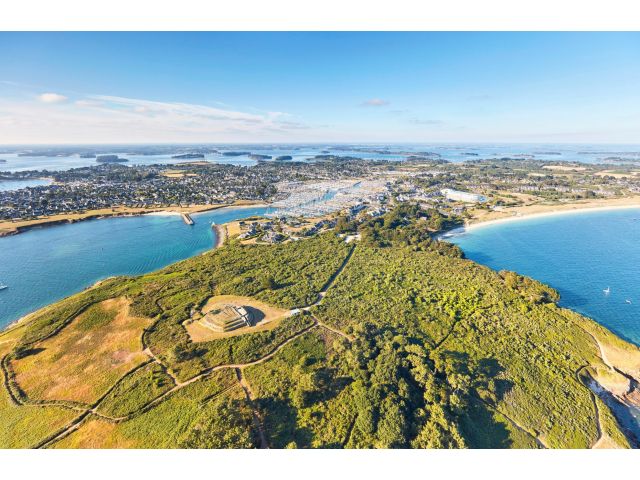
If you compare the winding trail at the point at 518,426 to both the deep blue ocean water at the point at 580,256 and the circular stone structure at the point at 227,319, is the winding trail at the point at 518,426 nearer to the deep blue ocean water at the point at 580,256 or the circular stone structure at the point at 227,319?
the deep blue ocean water at the point at 580,256

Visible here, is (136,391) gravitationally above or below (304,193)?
below

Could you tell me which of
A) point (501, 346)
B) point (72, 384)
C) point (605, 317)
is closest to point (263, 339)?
point (72, 384)

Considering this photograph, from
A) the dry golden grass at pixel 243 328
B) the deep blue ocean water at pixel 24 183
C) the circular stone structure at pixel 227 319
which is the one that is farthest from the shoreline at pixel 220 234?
the deep blue ocean water at pixel 24 183

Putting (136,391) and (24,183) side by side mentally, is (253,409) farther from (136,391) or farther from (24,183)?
(24,183)

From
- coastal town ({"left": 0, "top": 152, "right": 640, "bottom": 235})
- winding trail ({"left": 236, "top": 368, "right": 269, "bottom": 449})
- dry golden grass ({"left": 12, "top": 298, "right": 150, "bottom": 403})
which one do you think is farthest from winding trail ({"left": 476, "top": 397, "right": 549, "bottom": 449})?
coastal town ({"left": 0, "top": 152, "right": 640, "bottom": 235})

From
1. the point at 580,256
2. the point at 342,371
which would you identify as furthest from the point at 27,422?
the point at 580,256

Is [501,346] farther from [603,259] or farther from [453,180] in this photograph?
[453,180]

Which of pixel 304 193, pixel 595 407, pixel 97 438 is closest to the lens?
pixel 97 438
